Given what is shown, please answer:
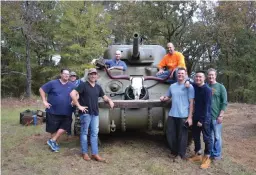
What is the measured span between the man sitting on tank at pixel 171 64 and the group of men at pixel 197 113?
996 millimetres

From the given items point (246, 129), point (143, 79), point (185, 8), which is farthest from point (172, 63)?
point (185, 8)

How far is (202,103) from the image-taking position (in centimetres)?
620

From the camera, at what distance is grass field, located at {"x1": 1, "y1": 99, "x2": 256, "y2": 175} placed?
5.96m

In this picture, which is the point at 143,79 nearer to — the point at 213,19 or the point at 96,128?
the point at 96,128

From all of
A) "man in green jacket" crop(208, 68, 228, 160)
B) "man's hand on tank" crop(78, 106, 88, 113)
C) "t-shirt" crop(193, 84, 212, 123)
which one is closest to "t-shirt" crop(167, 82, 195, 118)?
"t-shirt" crop(193, 84, 212, 123)

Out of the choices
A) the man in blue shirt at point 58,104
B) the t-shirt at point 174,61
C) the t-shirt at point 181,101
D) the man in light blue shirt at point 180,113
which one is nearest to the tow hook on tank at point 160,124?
the man in light blue shirt at point 180,113

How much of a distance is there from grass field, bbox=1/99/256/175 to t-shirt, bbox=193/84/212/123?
0.88 metres

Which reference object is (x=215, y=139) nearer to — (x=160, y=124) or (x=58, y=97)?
(x=160, y=124)

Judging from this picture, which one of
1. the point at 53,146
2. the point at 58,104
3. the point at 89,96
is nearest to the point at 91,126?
the point at 89,96

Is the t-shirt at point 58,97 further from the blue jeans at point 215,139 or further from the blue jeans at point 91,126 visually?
the blue jeans at point 215,139

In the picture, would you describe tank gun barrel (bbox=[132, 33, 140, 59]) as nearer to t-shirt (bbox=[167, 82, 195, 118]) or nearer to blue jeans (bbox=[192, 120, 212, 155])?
t-shirt (bbox=[167, 82, 195, 118])

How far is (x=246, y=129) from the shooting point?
10.3 meters

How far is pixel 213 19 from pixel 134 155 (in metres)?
21.8

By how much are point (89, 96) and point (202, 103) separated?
6.57 feet
